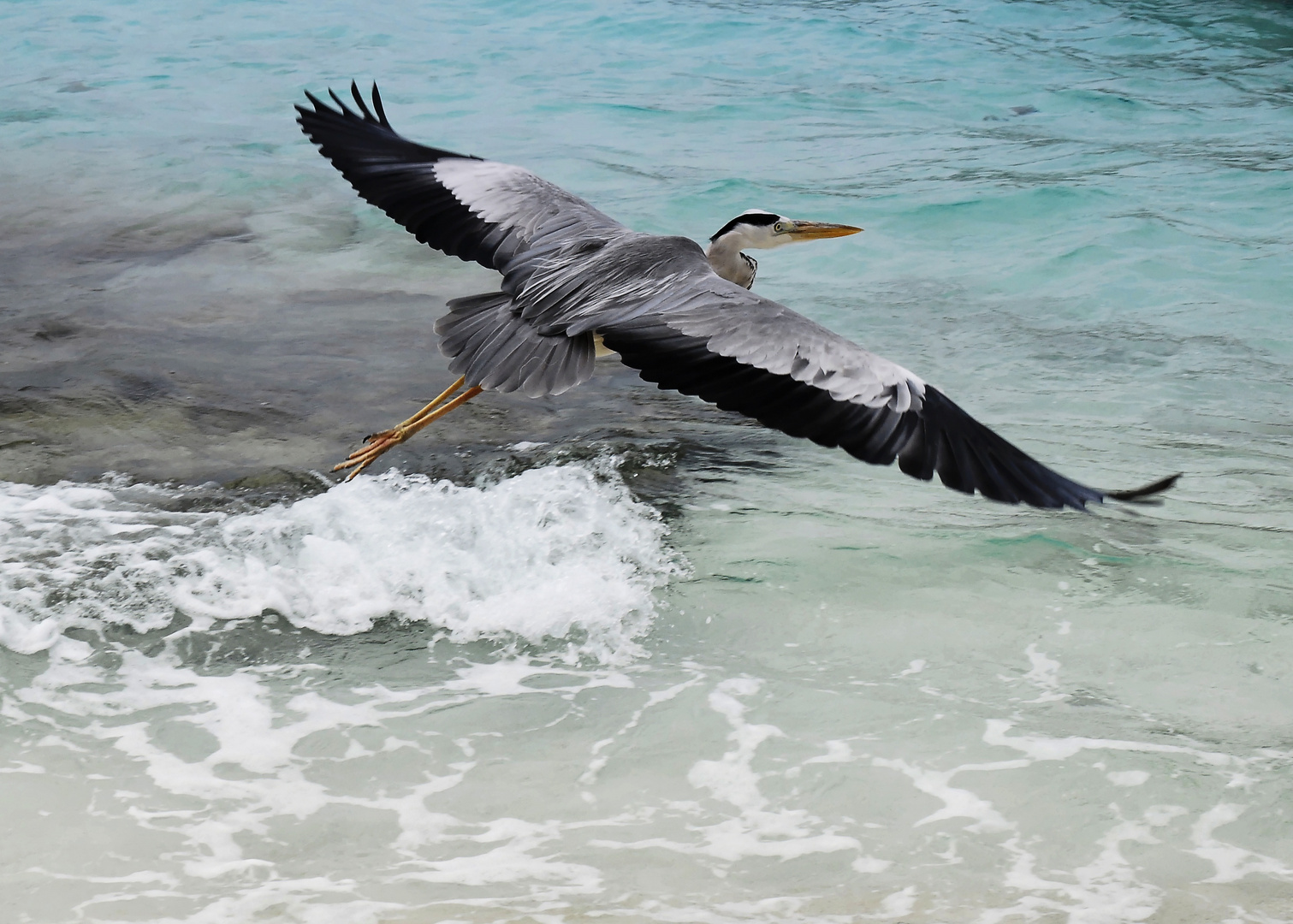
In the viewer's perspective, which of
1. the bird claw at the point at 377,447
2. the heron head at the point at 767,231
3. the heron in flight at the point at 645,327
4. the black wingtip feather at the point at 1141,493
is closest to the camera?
the black wingtip feather at the point at 1141,493

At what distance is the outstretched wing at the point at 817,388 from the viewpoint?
3.46m

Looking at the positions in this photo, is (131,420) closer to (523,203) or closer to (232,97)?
(523,203)

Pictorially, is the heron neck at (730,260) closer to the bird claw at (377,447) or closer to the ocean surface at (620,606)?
the ocean surface at (620,606)

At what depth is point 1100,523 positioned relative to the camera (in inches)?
199

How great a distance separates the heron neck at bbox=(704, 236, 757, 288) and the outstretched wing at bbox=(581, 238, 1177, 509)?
0.89 m

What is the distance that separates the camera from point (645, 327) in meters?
4.18

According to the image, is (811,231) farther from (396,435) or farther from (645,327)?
(396,435)

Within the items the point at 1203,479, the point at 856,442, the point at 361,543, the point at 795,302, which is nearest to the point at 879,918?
the point at 856,442

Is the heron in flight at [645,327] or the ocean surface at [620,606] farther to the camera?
the heron in flight at [645,327]

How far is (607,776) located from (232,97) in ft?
37.5

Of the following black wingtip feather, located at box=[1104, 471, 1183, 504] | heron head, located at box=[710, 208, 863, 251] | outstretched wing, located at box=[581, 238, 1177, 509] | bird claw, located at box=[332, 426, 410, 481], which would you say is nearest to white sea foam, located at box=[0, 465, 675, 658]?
bird claw, located at box=[332, 426, 410, 481]

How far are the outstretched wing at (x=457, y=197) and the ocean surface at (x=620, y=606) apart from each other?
0.84 metres

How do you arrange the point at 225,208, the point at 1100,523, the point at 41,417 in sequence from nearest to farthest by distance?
the point at 1100,523
the point at 41,417
the point at 225,208

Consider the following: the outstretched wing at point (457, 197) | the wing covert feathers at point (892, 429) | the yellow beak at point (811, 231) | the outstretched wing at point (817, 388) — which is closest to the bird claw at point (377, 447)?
the outstretched wing at point (457, 197)
